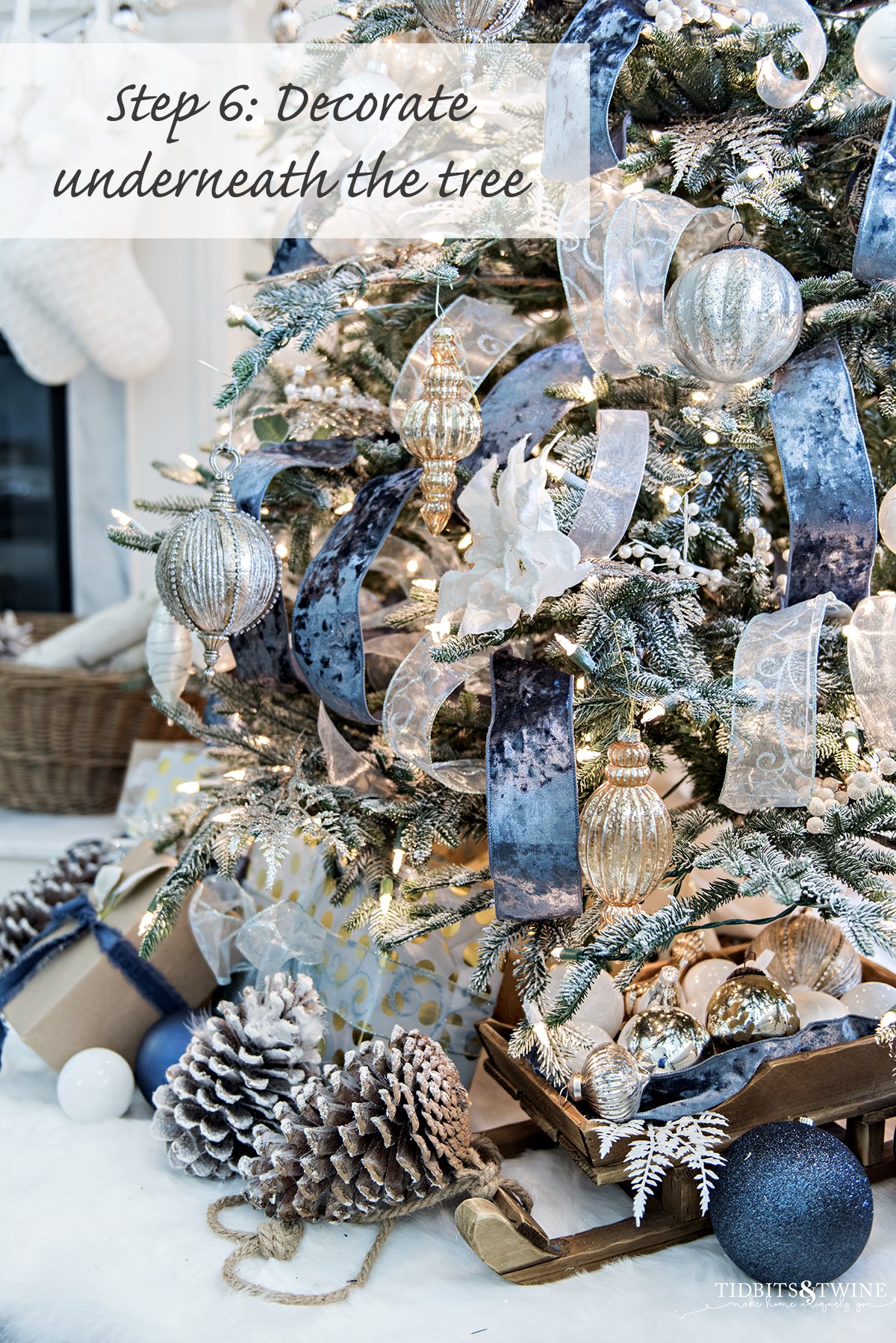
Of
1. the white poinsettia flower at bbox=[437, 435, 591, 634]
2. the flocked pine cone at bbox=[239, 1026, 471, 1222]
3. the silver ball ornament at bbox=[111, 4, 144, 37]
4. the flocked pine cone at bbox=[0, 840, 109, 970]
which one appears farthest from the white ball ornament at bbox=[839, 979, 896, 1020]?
the silver ball ornament at bbox=[111, 4, 144, 37]

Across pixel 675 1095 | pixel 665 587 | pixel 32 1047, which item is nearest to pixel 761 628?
pixel 665 587

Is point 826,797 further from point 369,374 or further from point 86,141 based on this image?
point 86,141

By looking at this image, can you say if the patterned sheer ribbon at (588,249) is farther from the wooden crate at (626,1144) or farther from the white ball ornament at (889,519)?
the wooden crate at (626,1144)

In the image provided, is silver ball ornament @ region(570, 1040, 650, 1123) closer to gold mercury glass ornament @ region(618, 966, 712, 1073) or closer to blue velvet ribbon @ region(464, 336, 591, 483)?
gold mercury glass ornament @ region(618, 966, 712, 1073)

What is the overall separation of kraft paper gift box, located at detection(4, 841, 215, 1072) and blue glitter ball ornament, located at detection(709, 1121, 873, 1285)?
512mm

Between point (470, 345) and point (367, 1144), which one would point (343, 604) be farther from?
point (367, 1144)

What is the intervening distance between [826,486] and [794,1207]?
17.6 inches

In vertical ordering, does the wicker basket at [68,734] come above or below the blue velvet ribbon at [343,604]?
below

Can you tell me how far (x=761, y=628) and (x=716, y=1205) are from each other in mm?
365

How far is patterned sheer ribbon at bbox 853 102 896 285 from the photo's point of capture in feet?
2.26

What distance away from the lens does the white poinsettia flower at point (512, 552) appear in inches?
25.3

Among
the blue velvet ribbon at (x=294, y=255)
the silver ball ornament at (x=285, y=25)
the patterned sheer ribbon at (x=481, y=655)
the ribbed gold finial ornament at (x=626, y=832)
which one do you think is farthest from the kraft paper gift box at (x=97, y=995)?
the silver ball ornament at (x=285, y=25)

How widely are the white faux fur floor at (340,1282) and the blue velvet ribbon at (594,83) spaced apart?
0.74m

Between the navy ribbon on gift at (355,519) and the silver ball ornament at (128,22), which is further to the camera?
the silver ball ornament at (128,22)
